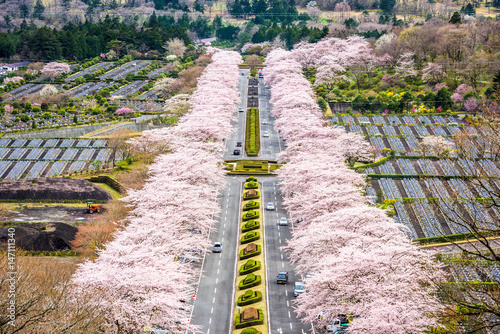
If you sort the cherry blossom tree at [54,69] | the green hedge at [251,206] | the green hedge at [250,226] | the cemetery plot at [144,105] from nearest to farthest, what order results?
the green hedge at [250,226] < the green hedge at [251,206] < the cemetery plot at [144,105] < the cherry blossom tree at [54,69]

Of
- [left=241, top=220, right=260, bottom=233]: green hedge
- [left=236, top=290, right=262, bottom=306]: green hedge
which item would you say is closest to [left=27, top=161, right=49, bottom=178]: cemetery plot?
[left=241, top=220, right=260, bottom=233]: green hedge

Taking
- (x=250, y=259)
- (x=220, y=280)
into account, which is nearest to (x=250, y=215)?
(x=250, y=259)

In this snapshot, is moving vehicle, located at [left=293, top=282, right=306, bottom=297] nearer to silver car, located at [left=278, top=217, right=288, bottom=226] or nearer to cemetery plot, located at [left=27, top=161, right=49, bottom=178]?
silver car, located at [left=278, top=217, right=288, bottom=226]

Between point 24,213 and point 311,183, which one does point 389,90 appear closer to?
point 311,183

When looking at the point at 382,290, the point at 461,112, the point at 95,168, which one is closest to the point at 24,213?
the point at 95,168

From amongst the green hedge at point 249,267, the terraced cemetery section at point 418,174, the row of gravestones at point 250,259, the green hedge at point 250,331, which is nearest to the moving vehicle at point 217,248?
the row of gravestones at point 250,259

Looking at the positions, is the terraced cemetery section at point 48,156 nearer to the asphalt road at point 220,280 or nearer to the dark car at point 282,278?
the asphalt road at point 220,280

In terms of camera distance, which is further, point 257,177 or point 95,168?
point 95,168
